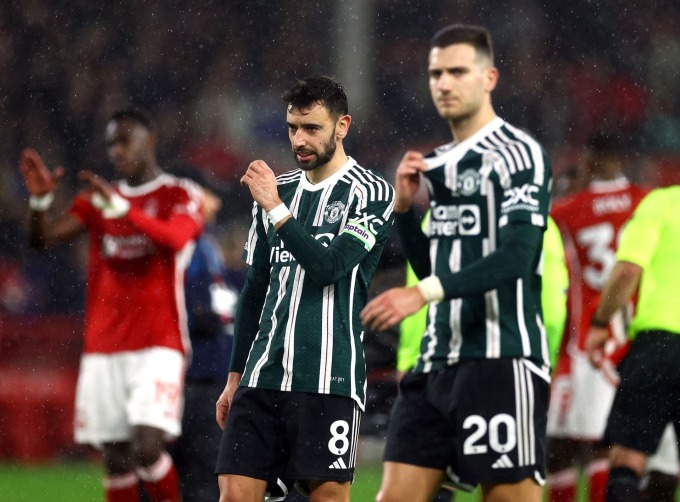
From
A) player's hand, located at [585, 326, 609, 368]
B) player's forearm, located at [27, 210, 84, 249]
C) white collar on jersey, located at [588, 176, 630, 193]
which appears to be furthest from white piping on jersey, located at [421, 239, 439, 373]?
white collar on jersey, located at [588, 176, 630, 193]

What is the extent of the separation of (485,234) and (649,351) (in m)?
1.93

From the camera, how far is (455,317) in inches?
143

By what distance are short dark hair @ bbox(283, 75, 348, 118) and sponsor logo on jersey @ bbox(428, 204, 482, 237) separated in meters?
0.46

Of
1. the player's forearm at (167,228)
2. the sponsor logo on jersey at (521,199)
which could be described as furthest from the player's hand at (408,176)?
the player's forearm at (167,228)

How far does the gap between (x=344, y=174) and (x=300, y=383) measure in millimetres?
620

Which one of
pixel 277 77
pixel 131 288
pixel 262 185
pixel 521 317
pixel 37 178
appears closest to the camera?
pixel 521 317

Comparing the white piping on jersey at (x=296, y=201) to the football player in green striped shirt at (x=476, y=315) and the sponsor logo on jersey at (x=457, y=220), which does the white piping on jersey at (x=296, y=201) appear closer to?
the football player in green striped shirt at (x=476, y=315)

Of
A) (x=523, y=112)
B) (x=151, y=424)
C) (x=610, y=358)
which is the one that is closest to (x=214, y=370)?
(x=151, y=424)

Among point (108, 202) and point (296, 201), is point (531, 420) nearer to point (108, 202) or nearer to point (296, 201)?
point (296, 201)

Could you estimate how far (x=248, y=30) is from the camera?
16.1m

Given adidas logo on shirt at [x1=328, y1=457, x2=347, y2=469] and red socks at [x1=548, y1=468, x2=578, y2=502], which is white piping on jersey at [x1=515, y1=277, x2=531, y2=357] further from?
red socks at [x1=548, y1=468, x2=578, y2=502]

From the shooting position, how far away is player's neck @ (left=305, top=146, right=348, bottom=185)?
3.93 m

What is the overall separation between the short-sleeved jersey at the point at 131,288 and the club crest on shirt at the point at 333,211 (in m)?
2.35

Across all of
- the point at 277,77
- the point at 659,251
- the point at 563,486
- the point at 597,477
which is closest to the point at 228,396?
the point at 659,251
